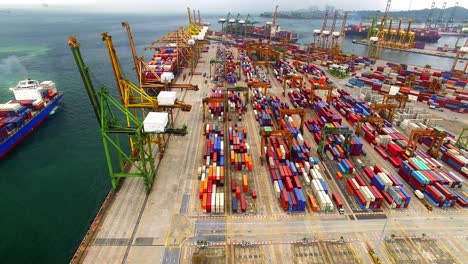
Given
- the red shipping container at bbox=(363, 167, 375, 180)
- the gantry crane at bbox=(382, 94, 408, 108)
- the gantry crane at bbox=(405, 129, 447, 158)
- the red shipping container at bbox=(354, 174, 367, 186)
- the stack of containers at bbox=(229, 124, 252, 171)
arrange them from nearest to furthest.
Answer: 1. the red shipping container at bbox=(354, 174, 367, 186)
2. the red shipping container at bbox=(363, 167, 375, 180)
3. the stack of containers at bbox=(229, 124, 252, 171)
4. the gantry crane at bbox=(405, 129, 447, 158)
5. the gantry crane at bbox=(382, 94, 408, 108)

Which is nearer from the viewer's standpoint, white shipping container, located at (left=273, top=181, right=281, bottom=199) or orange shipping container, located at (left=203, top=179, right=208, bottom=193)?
orange shipping container, located at (left=203, top=179, right=208, bottom=193)

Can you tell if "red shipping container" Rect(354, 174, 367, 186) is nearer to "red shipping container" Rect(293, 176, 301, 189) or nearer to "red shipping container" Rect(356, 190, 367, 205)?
"red shipping container" Rect(356, 190, 367, 205)

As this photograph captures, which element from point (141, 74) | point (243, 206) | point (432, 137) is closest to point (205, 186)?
point (243, 206)

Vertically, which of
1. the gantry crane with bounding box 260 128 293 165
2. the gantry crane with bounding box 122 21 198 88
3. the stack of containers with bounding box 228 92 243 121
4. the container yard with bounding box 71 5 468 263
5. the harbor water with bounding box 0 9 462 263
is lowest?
the harbor water with bounding box 0 9 462 263

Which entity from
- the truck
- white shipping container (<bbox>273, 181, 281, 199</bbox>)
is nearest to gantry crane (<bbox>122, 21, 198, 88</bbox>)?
white shipping container (<bbox>273, 181, 281, 199</bbox>)

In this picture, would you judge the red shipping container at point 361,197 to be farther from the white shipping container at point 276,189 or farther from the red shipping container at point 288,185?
the white shipping container at point 276,189

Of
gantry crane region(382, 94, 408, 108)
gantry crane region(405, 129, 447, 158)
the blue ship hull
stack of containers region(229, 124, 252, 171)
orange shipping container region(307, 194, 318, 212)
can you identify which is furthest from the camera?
gantry crane region(382, 94, 408, 108)

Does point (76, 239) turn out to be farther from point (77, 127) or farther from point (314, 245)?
point (77, 127)
